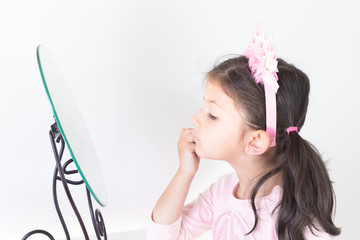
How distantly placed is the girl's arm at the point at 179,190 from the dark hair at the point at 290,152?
0.64 ft

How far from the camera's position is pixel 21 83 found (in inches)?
55.8

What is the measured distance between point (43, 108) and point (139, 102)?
31cm

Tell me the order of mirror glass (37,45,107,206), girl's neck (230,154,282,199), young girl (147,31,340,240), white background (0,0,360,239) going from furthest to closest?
1. white background (0,0,360,239)
2. girl's neck (230,154,282,199)
3. young girl (147,31,340,240)
4. mirror glass (37,45,107,206)

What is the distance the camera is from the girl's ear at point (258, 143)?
3.66 ft

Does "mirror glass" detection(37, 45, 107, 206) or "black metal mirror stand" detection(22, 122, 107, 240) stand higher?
"mirror glass" detection(37, 45, 107, 206)

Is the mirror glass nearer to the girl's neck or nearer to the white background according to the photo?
the white background

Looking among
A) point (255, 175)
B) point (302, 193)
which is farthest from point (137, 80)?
point (302, 193)

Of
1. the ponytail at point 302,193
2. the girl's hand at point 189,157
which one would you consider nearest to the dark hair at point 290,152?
the ponytail at point 302,193

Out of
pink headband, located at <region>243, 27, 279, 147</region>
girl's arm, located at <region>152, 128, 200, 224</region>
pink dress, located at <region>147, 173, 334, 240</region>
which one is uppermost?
pink headband, located at <region>243, 27, 279, 147</region>

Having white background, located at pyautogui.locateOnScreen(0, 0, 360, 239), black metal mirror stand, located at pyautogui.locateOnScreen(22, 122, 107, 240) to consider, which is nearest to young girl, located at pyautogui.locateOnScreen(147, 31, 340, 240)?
black metal mirror stand, located at pyautogui.locateOnScreen(22, 122, 107, 240)

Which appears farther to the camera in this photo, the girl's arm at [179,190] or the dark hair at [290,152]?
the girl's arm at [179,190]

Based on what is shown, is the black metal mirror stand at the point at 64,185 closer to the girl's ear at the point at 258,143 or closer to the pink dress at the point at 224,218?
the pink dress at the point at 224,218

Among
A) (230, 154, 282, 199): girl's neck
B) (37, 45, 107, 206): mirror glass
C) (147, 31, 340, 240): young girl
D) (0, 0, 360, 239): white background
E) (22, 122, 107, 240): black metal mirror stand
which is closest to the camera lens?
(37, 45, 107, 206): mirror glass

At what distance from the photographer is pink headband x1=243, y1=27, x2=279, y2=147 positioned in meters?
1.09
